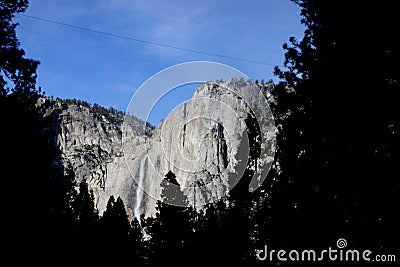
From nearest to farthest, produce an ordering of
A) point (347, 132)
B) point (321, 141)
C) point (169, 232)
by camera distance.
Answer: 1. point (347, 132)
2. point (321, 141)
3. point (169, 232)

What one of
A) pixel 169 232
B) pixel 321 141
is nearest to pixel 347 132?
pixel 321 141

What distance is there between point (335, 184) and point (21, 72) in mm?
9608

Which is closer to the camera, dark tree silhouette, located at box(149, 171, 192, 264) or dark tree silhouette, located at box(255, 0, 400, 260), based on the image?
dark tree silhouette, located at box(255, 0, 400, 260)

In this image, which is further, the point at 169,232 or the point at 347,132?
the point at 169,232

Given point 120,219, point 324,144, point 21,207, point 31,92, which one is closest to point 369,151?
point 324,144

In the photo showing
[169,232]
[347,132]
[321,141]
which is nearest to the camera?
[347,132]

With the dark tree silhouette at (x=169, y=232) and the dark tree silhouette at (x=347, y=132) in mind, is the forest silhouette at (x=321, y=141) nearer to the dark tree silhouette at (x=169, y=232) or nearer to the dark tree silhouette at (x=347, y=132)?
the dark tree silhouette at (x=347, y=132)

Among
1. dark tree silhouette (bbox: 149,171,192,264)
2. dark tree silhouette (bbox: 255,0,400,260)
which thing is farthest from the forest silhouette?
dark tree silhouette (bbox: 149,171,192,264)

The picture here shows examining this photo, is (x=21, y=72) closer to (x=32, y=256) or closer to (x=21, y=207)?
(x=21, y=207)

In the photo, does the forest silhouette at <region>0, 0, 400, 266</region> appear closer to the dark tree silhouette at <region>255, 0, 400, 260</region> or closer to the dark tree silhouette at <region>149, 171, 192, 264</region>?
the dark tree silhouette at <region>255, 0, 400, 260</region>

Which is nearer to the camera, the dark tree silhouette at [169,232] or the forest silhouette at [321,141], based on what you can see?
the forest silhouette at [321,141]

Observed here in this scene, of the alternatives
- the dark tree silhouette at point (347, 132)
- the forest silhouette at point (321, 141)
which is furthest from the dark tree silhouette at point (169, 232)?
the dark tree silhouette at point (347, 132)

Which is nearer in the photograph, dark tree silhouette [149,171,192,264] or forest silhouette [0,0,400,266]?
forest silhouette [0,0,400,266]

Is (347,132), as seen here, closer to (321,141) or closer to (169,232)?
(321,141)
